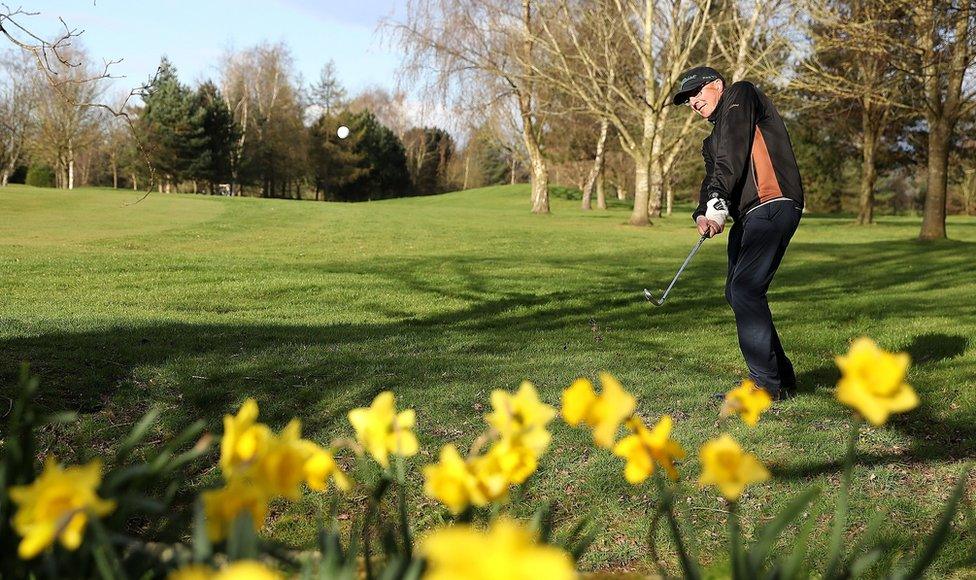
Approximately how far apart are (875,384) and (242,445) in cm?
79

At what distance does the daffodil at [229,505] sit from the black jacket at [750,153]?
4.42 meters

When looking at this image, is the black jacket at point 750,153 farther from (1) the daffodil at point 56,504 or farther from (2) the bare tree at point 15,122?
(2) the bare tree at point 15,122

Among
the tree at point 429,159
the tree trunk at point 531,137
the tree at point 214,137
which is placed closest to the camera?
the tree trunk at point 531,137

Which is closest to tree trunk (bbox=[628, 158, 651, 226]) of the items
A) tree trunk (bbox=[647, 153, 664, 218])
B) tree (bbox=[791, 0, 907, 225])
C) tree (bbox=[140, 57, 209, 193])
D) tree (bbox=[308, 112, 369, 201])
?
tree trunk (bbox=[647, 153, 664, 218])

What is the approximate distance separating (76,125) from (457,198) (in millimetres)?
24933

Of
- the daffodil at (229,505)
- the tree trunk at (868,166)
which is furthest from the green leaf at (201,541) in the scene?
the tree trunk at (868,166)

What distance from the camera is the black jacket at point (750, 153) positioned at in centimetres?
486

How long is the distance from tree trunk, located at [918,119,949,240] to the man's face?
18.1 m

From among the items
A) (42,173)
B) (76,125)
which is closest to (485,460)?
(76,125)

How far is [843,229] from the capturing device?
2969 cm

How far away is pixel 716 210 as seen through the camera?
16.2 ft

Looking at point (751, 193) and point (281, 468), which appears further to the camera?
point (751, 193)

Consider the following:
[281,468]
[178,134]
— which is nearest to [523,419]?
[281,468]

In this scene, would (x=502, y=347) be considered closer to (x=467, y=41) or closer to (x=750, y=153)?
(x=750, y=153)
